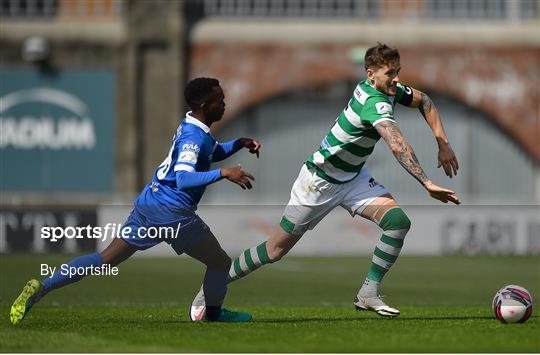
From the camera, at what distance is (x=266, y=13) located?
1294 inches

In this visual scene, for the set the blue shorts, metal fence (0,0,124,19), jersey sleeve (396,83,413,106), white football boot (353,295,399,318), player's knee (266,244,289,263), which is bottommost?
metal fence (0,0,124,19)

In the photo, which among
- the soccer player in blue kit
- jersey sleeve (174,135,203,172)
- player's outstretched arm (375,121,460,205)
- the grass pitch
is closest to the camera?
the grass pitch

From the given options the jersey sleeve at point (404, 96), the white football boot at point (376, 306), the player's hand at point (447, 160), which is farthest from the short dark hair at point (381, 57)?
the white football boot at point (376, 306)

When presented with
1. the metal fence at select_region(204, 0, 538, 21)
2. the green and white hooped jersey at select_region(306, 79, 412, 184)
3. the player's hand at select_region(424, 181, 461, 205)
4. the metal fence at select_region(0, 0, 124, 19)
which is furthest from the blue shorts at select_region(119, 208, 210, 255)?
the metal fence at select_region(204, 0, 538, 21)

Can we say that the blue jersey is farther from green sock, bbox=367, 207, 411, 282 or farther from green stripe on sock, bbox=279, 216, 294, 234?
green sock, bbox=367, 207, 411, 282

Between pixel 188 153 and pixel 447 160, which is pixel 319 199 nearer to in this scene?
pixel 447 160

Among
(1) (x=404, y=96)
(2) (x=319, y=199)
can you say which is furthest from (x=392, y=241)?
(1) (x=404, y=96)

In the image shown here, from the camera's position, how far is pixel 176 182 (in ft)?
35.7

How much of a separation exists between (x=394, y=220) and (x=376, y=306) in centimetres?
74

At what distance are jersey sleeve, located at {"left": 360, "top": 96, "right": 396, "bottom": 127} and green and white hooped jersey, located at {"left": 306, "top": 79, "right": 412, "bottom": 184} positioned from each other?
0.07 metres

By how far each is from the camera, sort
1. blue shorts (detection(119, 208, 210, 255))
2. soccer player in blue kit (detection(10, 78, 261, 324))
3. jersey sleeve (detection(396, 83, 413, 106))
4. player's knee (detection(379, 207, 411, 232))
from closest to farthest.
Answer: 1. soccer player in blue kit (detection(10, 78, 261, 324))
2. blue shorts (detection(119, 208, 210, 255))
3. player's knee (detection(379, 207, 411, 232))
4. jersey sleeve (detection(396, 83, 413, 106))

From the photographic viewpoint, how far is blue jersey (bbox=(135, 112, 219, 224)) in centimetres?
1082

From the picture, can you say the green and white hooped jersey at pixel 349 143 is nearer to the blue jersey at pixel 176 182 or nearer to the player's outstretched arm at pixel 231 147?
the player's outstretched arm at pixel 231 147

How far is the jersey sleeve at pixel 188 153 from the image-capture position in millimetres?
10711
